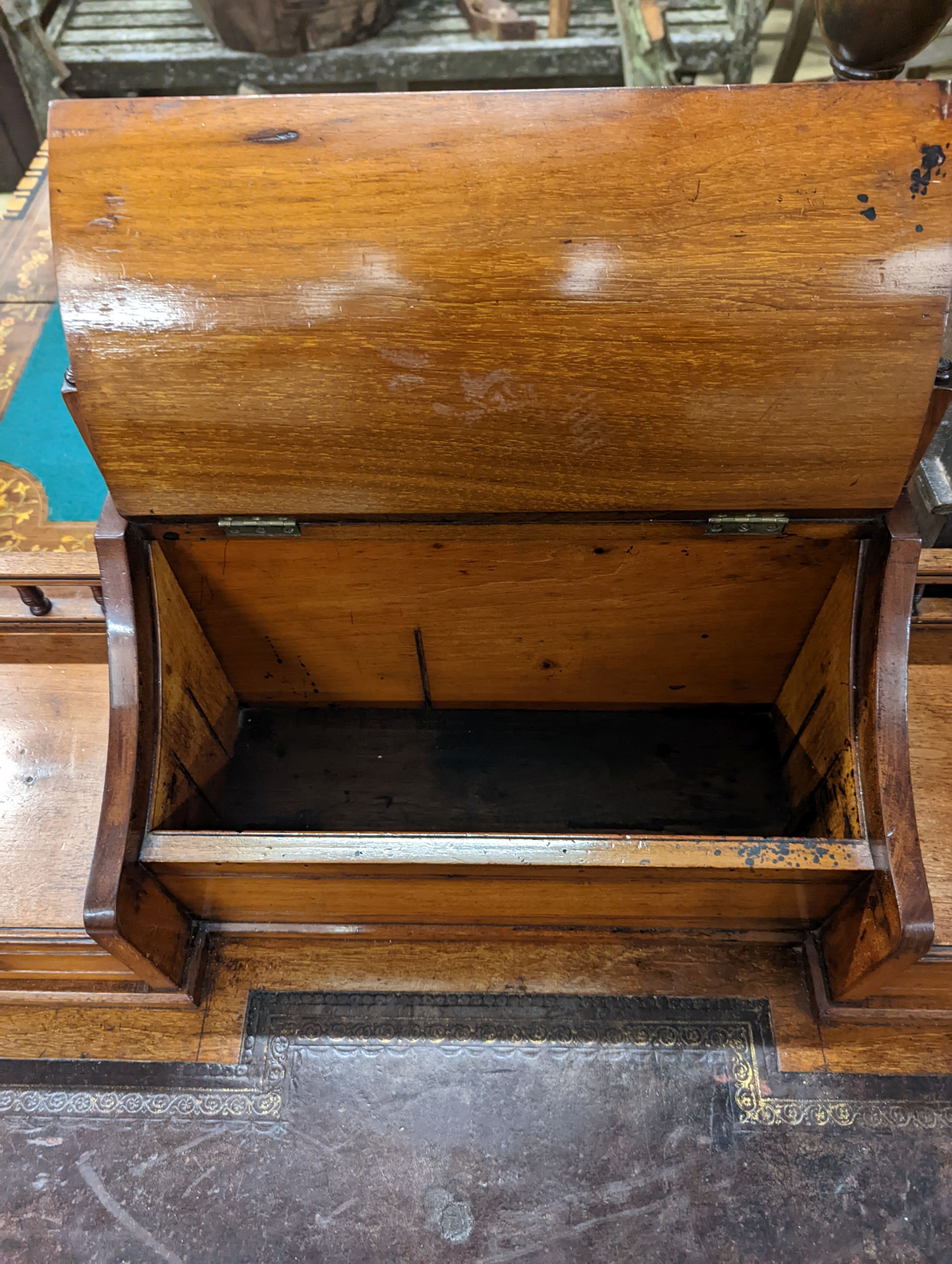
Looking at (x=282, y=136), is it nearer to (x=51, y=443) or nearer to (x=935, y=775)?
(x=935, y=775)

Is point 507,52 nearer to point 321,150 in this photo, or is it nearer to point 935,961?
point 321,150

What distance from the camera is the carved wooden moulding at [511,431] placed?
1.12 m

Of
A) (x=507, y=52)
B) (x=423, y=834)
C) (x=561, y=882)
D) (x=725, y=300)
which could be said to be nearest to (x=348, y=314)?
(x=725, y=300)

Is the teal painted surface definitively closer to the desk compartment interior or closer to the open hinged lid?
the desk compartment interior

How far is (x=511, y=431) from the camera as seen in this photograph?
1240mm

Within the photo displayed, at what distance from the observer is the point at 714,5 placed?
3.82 m

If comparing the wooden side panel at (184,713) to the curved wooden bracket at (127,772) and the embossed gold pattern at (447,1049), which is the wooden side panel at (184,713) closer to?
the curved wooden bracket at (127,772)

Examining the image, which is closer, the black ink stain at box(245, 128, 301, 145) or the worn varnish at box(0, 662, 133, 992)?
the black ink stain at box(245, 128, 301, 145)

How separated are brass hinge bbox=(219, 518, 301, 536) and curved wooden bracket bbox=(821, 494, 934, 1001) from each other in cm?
95

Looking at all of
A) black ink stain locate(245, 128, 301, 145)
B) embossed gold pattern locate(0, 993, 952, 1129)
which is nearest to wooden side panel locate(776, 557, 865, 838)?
embossed gold pattern locate(0, 993, 952, 1129)

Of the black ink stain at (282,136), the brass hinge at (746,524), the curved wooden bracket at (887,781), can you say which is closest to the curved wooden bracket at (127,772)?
the black ink stain at (282,136)

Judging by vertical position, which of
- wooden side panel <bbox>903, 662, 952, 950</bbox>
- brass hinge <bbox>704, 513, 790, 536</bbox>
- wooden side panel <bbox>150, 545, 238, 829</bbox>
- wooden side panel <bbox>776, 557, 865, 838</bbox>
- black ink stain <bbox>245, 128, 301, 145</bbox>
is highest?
black ink stain <bbox>245, 128, 301, 145</bbox>

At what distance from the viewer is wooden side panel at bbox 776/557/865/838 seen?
4.48 ft

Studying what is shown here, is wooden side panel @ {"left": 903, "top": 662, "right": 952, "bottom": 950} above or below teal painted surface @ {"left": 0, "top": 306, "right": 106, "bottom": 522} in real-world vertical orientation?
below
